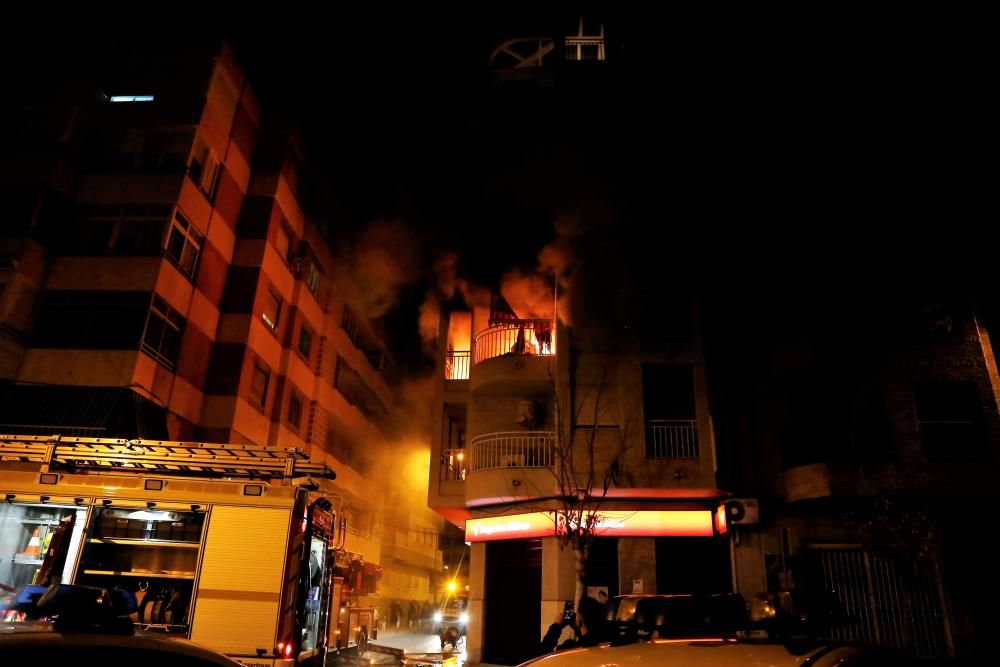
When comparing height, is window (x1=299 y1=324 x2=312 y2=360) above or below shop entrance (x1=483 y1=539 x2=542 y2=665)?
above

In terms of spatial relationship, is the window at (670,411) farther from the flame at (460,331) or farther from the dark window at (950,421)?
the flame at (460,331)

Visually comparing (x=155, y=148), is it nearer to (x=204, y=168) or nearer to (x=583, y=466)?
(x=204, y=168)

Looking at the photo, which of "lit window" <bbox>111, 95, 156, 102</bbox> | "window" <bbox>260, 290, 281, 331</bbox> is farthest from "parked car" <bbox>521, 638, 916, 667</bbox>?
"lit window" <bbox>111, 95, 156, 102</bbox>

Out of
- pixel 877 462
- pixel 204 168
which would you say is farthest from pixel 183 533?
pixel 204 168

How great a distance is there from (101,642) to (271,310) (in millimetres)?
23313

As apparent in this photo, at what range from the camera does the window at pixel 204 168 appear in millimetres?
20766

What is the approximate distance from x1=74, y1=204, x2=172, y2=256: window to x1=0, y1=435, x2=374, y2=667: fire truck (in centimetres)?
1107

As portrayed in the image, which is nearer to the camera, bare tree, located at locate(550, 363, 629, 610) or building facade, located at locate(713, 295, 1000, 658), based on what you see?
building facade, located at locate(713, 295, 1000, 658)

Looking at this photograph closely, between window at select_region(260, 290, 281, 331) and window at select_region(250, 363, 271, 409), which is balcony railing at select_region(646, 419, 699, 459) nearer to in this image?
window at select_region(250, 363, 271, 409)

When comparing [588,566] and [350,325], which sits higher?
[350,325]

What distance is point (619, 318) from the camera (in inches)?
721

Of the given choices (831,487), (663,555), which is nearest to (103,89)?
(663,555)

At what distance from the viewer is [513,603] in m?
17.5

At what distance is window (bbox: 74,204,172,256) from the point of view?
762 inches
